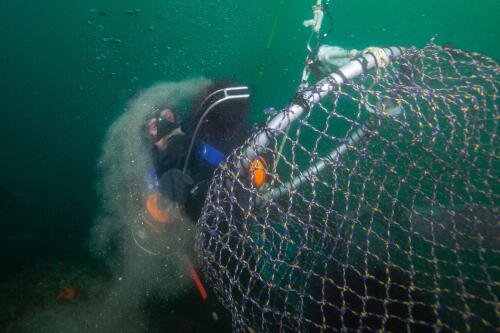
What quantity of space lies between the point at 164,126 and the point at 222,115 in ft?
3.92

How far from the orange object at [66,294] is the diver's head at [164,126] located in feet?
14.0

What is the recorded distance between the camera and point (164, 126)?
3615mm

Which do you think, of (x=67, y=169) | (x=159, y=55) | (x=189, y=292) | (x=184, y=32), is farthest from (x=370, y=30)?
(x=189, y=292)

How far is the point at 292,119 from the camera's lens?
1.89m

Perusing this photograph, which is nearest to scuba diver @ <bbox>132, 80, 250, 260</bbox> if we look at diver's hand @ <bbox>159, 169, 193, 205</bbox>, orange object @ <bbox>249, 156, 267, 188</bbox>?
diver's hand @ <bbox>159, 169, 193, 205</bbox>

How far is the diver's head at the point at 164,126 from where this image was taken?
11.8 ft

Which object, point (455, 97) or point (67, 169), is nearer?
point (455, 97)

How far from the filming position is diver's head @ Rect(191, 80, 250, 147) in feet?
8.84

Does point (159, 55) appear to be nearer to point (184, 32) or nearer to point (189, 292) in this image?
point (184, 32)

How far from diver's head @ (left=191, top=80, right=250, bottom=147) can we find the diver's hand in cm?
49

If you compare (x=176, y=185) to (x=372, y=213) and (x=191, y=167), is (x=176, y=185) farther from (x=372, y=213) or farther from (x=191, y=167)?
(x=372, y=213)

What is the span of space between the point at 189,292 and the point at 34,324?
Answer: 2.93 m

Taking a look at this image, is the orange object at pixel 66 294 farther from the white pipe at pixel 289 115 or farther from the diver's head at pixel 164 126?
the white pipe at pixel 289 115

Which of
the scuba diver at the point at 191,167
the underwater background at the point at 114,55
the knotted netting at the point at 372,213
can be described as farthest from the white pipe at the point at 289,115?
the underwater background at the point at 114,55
